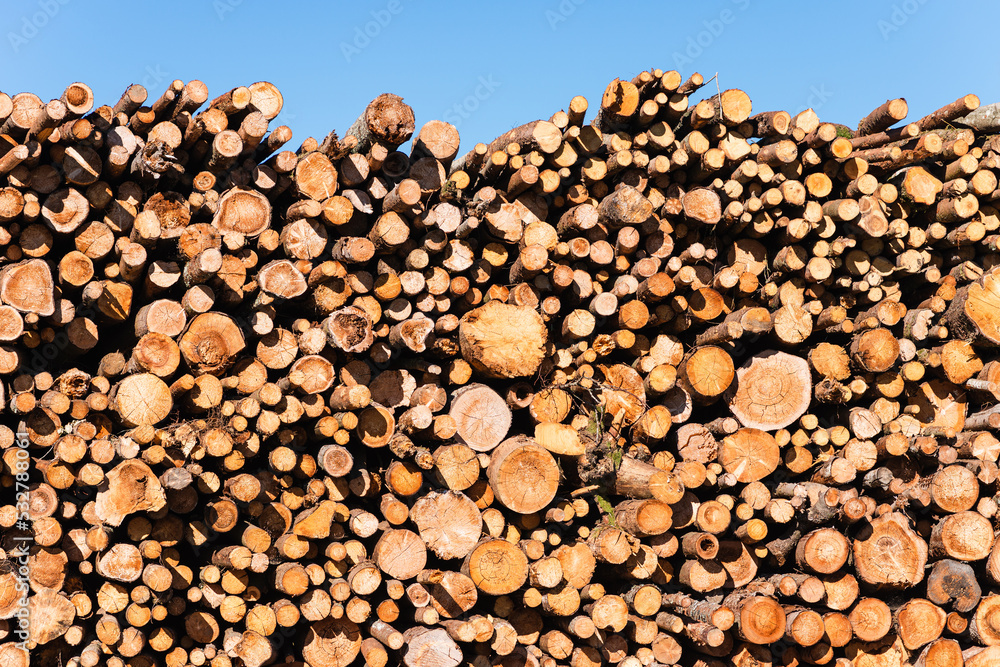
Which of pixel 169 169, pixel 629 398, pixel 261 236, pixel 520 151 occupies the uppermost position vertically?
pixel 520 151

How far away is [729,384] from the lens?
6.41 meters

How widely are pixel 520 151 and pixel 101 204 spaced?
309 centimetres

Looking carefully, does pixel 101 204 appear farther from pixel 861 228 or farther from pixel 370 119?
pixel 861 228

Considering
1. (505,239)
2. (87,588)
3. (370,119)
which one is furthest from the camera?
(505,239)

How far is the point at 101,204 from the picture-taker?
558 cm

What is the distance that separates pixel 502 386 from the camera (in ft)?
21.1

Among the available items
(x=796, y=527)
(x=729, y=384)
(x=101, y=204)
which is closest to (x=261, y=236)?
(x=101, y=204)

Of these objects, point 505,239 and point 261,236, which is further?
point 505,239

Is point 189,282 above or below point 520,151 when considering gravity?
below

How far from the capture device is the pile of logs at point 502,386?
537 centimetres

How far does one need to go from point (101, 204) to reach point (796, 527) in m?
5.70

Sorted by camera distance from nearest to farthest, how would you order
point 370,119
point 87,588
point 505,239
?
point 87,588, point 370,119, point 505,239

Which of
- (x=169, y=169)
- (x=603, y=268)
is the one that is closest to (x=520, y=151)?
(x=603, y=268)

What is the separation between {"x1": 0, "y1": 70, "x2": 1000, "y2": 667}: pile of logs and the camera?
537 centimetres
